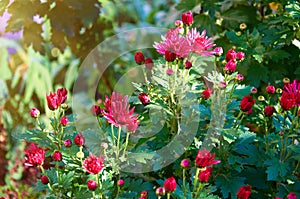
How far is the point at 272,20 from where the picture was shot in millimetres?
2090

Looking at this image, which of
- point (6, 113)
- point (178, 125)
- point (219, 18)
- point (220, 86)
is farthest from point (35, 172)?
point (220, 86)

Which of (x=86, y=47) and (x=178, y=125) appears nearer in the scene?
(x=178, y=125)

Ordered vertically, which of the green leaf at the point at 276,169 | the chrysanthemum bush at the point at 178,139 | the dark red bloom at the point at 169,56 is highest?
the dark red bloom at the point at 169,56

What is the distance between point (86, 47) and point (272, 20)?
39.1 inches

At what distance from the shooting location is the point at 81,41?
2.73m

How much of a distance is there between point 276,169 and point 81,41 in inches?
58.5

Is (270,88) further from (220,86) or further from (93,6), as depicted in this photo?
(93,6)

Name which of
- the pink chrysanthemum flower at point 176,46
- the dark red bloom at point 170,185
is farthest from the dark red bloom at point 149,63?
the dark red bloom at point 170,185

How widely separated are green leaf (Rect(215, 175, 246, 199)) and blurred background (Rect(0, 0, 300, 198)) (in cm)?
49

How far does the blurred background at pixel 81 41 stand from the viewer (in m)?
2.06

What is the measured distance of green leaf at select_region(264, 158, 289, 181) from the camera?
1.46 meters

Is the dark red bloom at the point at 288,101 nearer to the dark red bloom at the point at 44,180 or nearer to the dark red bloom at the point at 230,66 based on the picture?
the dark red bloom at the point at 230,66

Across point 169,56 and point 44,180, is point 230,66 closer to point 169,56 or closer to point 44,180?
point 169,56

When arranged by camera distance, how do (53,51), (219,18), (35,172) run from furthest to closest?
1. (53,51)
2. (35,172)
3. (219,18)
